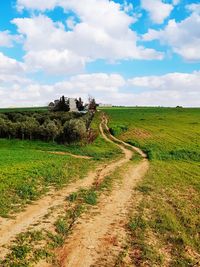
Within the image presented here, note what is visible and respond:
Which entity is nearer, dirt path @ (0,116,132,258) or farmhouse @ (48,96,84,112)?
dirt path @ (0,116,132,258)

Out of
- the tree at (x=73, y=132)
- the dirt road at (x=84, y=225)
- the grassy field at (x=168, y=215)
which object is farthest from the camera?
the tree at (x=73, y=132)

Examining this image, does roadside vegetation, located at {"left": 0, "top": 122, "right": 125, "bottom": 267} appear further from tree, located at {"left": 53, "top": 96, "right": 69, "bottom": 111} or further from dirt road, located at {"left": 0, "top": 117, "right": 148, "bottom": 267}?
tree, located at {"left": 53, "top": 96, "right": 69, "bottom": 111}

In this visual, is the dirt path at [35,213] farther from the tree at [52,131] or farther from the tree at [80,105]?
the tree at [80,105]

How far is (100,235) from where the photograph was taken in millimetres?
18938

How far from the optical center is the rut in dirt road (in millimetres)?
15922

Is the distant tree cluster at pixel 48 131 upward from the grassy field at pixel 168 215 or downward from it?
upward

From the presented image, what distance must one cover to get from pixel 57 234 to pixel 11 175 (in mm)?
12883

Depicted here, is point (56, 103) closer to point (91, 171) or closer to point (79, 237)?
point (91, 171)

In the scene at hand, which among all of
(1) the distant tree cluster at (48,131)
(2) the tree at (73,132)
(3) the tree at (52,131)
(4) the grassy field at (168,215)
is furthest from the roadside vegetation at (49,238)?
(3) the tree at (52,131)

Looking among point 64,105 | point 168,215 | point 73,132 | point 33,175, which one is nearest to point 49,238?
point 168,215

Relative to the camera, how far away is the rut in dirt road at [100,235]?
52.2ft

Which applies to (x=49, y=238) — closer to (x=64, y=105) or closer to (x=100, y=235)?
(x=100, y=235)

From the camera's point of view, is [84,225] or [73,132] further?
[73,132]

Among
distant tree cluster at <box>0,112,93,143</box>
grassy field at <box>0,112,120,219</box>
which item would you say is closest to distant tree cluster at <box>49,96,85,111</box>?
distant tree cluster at <box>0,112,93,143</box>
